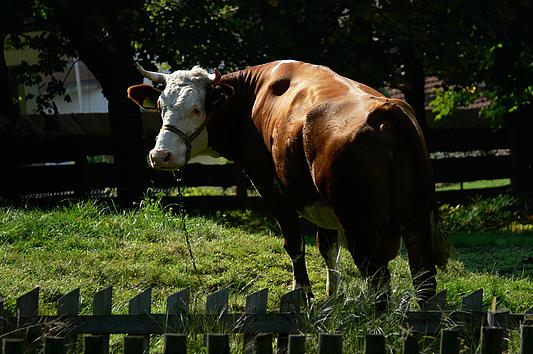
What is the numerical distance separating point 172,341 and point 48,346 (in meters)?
0.58

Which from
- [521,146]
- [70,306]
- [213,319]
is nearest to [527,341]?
[213,319]

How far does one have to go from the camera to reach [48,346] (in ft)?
15.9

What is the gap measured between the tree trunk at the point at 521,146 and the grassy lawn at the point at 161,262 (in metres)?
9.03

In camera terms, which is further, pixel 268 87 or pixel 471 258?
pixel 471 258

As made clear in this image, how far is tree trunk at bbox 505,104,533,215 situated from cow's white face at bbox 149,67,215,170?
1383 cm

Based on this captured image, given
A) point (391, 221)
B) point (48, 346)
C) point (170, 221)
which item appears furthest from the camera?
point (170, 221)

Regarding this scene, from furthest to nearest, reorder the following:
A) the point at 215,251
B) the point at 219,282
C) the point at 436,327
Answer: the point at 215,251 < the point at 219,282 < the point at 436,327

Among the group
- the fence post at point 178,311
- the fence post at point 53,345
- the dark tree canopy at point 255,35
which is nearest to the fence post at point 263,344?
the fence post at point 53,345

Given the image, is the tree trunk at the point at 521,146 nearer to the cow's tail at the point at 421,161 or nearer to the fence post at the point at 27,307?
the cow's tail at the point at 421,161

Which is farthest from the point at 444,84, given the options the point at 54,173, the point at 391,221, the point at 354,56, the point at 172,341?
the point at 172,341

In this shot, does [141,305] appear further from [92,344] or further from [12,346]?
[12,346]

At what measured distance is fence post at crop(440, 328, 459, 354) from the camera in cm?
505

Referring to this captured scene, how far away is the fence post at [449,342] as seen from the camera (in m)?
5.05

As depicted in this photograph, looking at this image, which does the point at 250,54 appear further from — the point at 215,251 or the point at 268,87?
the point at 268,87
